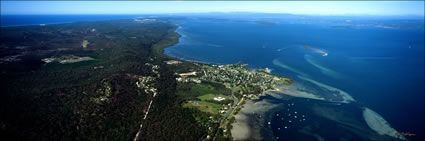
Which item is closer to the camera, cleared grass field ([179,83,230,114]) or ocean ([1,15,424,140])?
ocean ([1,15,424,140])

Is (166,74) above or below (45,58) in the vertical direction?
below

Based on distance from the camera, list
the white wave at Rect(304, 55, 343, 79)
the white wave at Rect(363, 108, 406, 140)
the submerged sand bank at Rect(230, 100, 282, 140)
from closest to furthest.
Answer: the submerged sand bank at Rect(230, 100, 282, 140), the white wave at Rect(363, 108, 406, 140), the white wave at Rect(304, 55, 343, 79)

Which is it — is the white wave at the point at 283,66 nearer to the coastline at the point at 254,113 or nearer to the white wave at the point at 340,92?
the white wave at the point at 340,92

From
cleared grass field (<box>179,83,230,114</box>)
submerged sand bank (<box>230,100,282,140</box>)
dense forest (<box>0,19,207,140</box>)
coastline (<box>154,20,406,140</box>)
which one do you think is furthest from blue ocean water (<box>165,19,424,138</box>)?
dense forest (<box>0,19,207,140</box>)

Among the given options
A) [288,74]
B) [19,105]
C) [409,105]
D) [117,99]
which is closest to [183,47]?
[288,74]

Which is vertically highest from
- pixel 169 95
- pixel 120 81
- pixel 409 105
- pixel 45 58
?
pixel 45 58

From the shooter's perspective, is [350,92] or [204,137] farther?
[350,92]

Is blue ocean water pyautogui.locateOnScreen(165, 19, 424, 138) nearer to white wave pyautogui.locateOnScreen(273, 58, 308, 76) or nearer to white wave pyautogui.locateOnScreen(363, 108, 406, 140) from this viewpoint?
white wave pyautogui.locateOnScreen(273, 58, 308, 76)

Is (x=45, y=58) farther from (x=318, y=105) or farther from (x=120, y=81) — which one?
(x=318, y=105)
